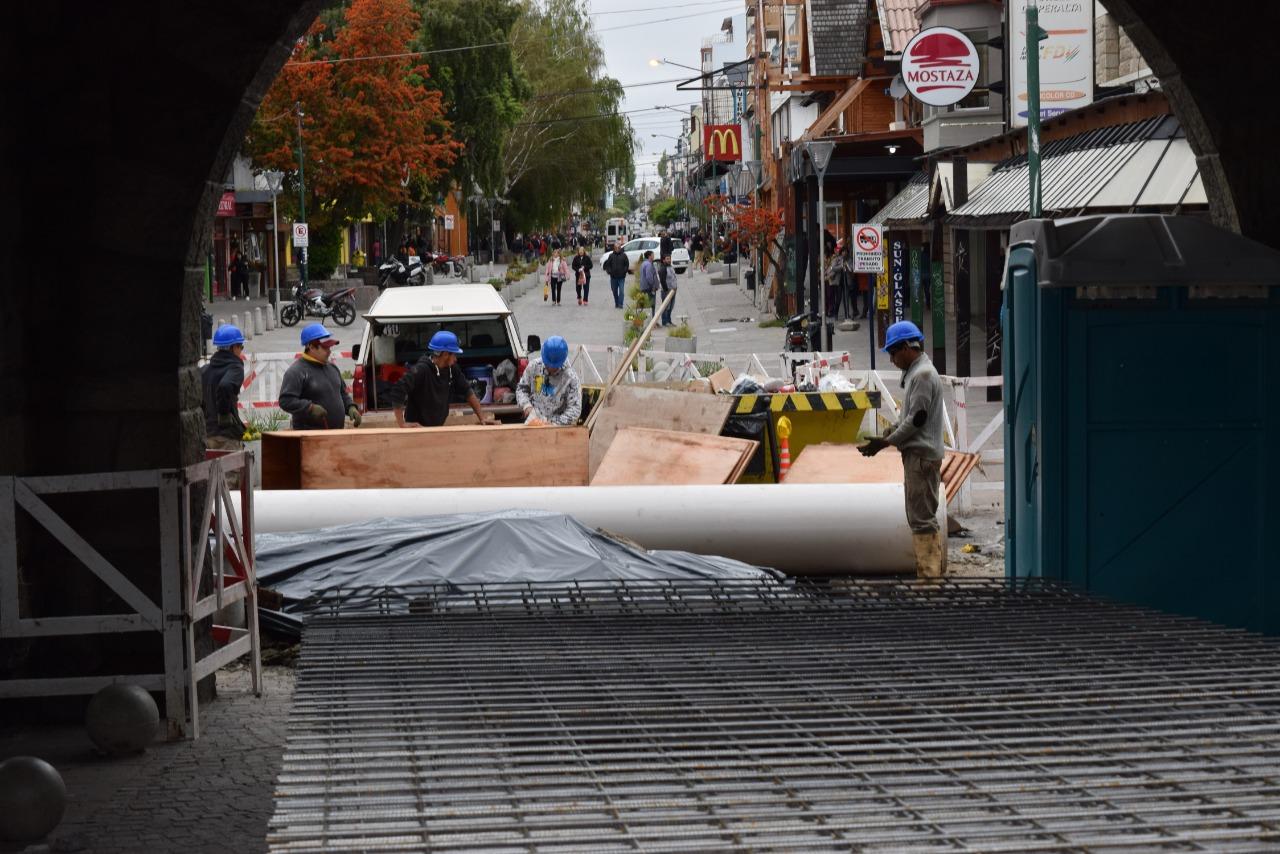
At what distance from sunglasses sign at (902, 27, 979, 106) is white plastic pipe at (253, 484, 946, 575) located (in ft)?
58.0

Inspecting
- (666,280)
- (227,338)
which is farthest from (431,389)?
(666,280)

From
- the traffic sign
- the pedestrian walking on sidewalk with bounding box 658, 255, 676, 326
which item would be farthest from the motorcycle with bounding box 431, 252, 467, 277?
the traffic sign

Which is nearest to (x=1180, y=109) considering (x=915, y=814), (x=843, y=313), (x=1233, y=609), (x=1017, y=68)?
(x=1233, y=609)

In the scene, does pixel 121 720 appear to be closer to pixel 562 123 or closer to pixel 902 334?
pixel 902 334

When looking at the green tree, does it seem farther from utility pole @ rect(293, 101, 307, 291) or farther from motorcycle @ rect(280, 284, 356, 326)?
motorcycle @ rect(280, 284, 356, 326)

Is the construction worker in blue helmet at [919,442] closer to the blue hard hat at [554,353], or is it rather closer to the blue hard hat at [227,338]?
the blue hard hat at [554,353]

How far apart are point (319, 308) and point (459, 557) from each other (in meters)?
36.4

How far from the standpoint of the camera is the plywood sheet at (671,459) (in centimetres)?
1359

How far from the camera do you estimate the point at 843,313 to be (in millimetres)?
41781

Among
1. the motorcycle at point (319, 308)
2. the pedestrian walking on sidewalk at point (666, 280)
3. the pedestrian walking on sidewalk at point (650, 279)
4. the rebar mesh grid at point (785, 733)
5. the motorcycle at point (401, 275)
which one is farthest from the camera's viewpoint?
the motorcycle at point (401, 275)

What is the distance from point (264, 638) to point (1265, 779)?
7.70m

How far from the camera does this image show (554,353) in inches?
585

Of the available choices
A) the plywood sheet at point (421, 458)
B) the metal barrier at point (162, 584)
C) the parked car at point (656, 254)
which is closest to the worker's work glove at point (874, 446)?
the plywood sheet at point (421, 458)

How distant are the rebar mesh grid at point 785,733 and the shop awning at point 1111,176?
38.0 feet
